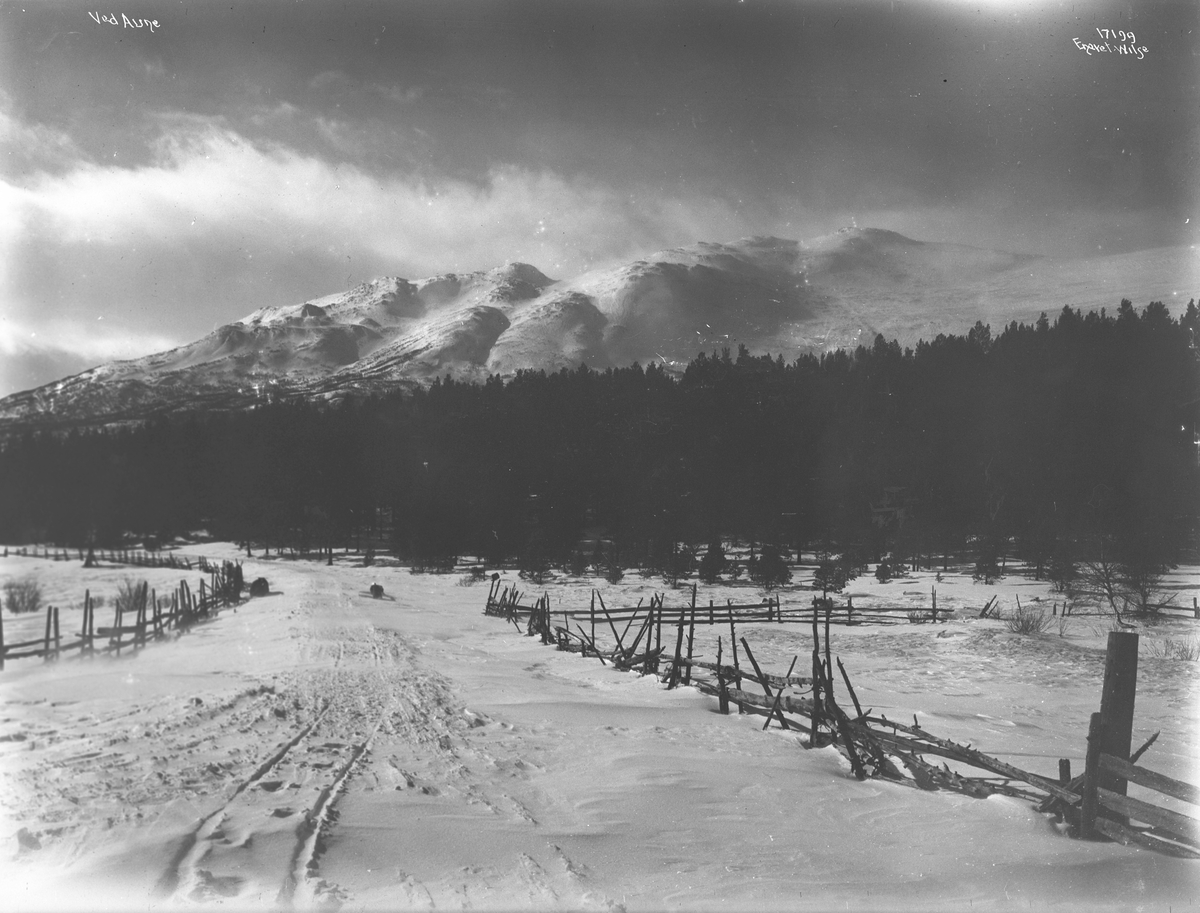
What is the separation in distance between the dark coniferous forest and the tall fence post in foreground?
105 feet

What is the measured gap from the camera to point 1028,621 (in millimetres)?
26172

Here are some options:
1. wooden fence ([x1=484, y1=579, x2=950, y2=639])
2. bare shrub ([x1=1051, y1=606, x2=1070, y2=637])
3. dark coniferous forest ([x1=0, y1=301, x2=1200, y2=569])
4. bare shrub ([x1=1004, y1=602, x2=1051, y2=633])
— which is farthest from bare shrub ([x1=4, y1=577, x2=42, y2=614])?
bare shrub ([x1=1051, y1=606, x2=1070, y2=637])

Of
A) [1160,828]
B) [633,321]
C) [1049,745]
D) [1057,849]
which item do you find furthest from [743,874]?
[633,321]

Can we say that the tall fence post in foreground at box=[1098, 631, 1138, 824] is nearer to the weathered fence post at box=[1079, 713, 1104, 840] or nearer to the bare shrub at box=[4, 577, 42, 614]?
the weathered fence post at box=[1079, 713, 1104, 840]

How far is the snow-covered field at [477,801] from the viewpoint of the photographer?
19.7 ft

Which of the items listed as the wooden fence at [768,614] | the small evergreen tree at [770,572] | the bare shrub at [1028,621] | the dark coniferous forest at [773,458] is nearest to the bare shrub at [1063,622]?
the bare shrub at [1028,621]

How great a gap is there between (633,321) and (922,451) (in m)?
140

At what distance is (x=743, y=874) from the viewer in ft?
21.4

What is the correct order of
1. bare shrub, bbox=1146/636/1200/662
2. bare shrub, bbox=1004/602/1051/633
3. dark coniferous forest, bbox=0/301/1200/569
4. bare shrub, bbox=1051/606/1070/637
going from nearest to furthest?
bare shrub, bbox=1146/636/1200/662 < bare shrub, bbox=1004/602/1051/633 < bare shrub, bbox=1051/606/1070/637 < dark coniferous forest, bbox=0/301/1200/569

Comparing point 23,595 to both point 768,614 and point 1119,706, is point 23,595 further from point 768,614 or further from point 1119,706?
point 768,614

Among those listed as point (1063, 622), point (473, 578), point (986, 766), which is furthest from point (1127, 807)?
point (473, 578)

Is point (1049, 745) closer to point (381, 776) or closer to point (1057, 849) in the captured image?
point (1057, 849)

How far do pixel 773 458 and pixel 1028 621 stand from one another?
37.8 metres

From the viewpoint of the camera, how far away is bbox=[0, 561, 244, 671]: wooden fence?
488 inches
